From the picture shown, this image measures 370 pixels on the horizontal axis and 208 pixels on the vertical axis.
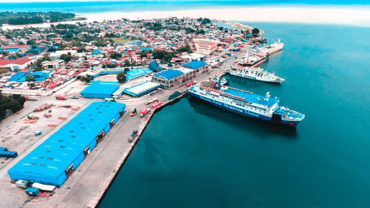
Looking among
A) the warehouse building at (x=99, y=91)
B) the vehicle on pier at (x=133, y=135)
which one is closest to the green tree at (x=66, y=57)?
the warehouse building at (x=99, y=91)

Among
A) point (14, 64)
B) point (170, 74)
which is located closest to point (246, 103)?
point (170, 74)

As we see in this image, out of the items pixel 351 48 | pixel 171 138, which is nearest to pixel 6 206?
pixel 171 138

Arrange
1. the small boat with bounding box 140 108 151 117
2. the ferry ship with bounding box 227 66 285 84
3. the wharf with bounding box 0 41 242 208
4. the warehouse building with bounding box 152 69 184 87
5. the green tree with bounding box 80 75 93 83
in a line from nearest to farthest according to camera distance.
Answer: the wharf with bounding box 0 41 242 208, the small boat with bounding box 140 108 151 117, the warehouse building with bounding box 152 69 184 87, the green tree with bounding box 80 75 93 83, the ferry ship with bounding box 227 66 285 84

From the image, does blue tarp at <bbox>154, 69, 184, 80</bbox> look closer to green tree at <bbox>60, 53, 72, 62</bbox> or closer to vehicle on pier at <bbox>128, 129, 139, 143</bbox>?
vehicle on pier at <bbox>128, 129, 139, 143</bbox>

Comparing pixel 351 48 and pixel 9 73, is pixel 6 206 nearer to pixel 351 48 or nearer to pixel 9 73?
pixel 9 73

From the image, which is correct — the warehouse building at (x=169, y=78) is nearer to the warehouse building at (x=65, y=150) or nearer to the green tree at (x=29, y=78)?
the warehouse building at (x=65, y=150)

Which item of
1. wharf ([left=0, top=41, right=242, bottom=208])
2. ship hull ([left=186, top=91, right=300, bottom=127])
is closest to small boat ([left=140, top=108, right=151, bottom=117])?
wharf ([left=0, top=41, right=242, bottom=208])

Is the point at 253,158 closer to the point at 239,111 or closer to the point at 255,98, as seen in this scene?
the point at 239,111
